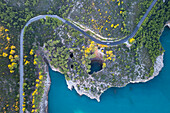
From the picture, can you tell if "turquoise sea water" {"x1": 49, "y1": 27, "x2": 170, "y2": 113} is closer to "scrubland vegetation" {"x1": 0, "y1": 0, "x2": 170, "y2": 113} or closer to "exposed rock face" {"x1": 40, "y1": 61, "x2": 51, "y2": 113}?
"exposed rock face" {"x1": 40, "y1": 61, "x2": 51, "y2": 113}

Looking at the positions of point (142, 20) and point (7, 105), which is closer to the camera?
point (7, 105)

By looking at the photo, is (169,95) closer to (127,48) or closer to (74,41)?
(127,48)

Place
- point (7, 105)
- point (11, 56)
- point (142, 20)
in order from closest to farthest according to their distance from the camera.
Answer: point (7, 105) < point (11, 56) < point (142, 20)

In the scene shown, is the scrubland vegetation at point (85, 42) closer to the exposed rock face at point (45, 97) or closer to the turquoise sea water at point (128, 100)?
the exposed rock face at point (45, 97)

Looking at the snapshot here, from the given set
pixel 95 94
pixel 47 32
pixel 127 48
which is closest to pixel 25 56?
pixel 47 32

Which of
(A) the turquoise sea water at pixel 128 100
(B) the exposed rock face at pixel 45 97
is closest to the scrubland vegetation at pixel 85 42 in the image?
(B) the exposed rock face at pixel 45 97

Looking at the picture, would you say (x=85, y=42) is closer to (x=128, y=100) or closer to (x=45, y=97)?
(x=45, y=97)

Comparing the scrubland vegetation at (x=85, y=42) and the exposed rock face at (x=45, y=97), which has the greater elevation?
the scrubland vegetation at (x=85, y=42)

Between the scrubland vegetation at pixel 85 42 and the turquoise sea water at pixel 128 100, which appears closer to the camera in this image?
the scrubland vegetation at pixel 85 42
